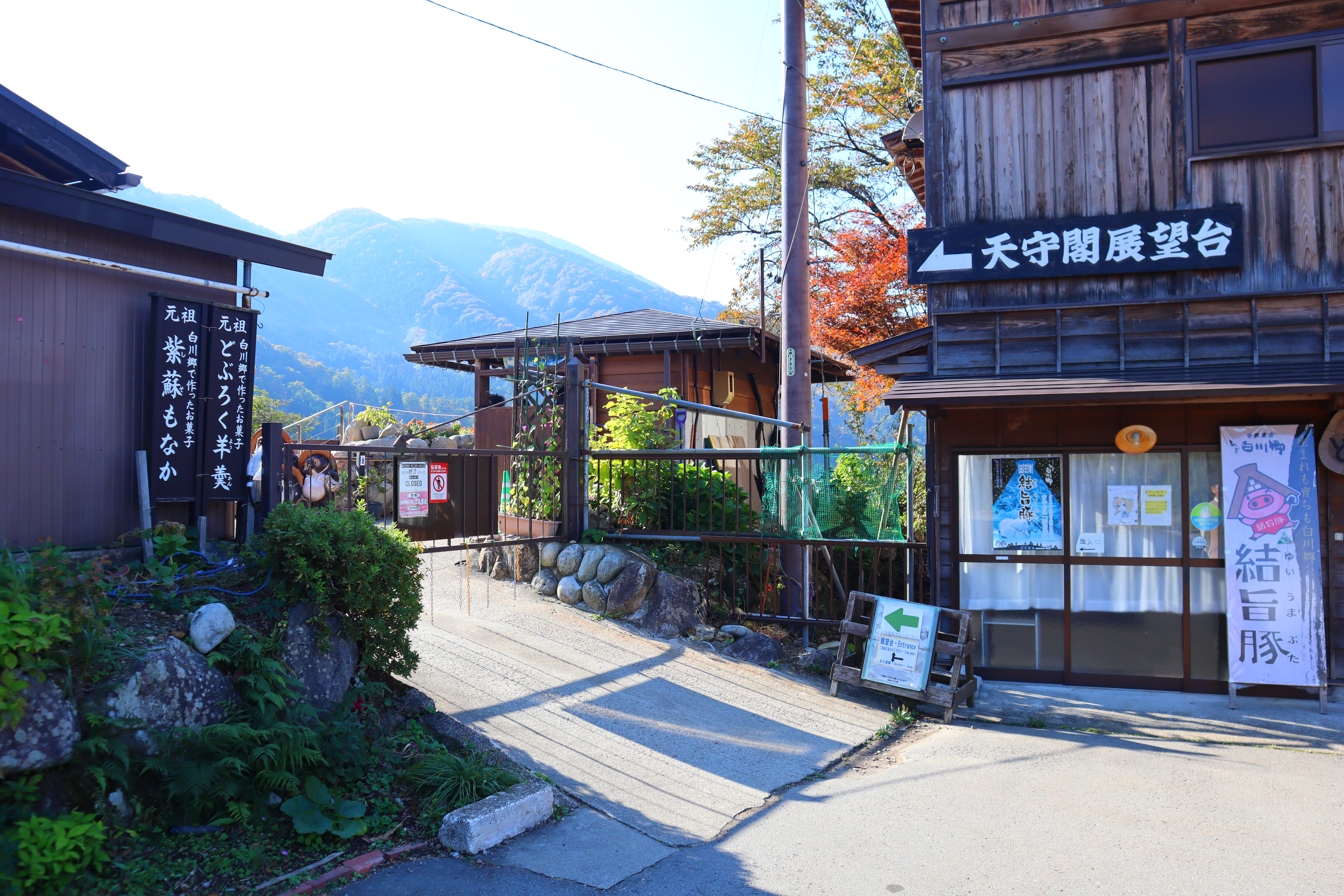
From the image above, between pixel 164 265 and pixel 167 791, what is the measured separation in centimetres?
447

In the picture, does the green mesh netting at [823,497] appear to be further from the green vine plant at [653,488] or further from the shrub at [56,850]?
the shrub at [56,850]

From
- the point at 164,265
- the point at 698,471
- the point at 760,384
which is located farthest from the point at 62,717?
the point at 760,384

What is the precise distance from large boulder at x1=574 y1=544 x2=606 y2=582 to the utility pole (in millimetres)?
2150

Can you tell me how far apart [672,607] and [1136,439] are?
5061mm

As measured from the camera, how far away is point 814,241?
22.1 m

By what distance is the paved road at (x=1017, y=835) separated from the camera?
14.9 ft

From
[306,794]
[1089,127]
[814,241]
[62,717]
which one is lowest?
[306,794]

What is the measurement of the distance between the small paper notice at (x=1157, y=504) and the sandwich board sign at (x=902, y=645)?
2.35m

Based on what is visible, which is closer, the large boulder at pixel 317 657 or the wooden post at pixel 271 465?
the large boulder at pixel 317 657

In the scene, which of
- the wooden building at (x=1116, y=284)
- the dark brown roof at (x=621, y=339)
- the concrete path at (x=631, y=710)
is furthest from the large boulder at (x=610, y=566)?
the dark brown roof at (x=621, y=339)

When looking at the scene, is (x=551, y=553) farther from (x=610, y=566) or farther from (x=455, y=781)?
(x=455, y=781)

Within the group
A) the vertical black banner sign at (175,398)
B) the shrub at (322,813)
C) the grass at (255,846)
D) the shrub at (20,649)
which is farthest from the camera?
the vertical black banner sign at (175,398)

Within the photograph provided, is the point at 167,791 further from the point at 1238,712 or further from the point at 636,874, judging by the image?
the point at 1238,712

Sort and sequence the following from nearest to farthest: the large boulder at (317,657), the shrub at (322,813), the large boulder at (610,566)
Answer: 1. the shrub at (322,813)
2. the large boulder at (317,657)
3. the large boulder at (610,566)
